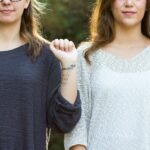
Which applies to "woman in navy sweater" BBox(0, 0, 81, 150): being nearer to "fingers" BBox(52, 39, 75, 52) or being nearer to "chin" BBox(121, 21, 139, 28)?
"fingers" BBox(52, 39, 75, 52)

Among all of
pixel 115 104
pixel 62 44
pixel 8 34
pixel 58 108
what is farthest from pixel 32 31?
pixel 115 104

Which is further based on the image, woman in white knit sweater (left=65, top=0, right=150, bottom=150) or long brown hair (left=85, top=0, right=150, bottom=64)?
long brown hair (left=85, top=0, right=150, bottom=64)

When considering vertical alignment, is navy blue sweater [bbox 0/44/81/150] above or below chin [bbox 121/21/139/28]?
below

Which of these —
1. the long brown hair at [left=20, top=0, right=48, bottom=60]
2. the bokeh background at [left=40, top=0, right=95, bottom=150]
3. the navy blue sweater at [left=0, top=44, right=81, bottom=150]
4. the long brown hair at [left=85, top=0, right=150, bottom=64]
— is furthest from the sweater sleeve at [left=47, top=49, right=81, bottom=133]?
the bokeh background at [left=40, top=0, right=95, bottom=150]

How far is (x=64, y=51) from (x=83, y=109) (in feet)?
1.41

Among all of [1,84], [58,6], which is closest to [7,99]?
[1,84]

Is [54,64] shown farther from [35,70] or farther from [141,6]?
[141,6]

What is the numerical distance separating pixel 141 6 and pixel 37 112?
95 centimetres

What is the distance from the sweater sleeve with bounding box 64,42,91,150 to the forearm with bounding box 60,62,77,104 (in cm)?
15

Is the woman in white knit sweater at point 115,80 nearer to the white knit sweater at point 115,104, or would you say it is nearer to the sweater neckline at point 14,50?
the white knit sweater at point 115,104

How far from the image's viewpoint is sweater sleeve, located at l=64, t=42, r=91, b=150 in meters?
6.32

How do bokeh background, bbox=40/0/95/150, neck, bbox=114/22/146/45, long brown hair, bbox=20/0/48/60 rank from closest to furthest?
long brown hair, bbox=20/0/48/60, neck, bbox=114/22/146/45, bokeh background, bbox=40/0/95/150

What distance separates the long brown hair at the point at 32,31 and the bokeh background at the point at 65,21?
2.48 metres

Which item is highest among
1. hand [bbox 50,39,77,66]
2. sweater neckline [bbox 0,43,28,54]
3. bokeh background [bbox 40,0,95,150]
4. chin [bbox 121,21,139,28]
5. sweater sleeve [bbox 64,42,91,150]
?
chin [bbox 121,21,139,28]
